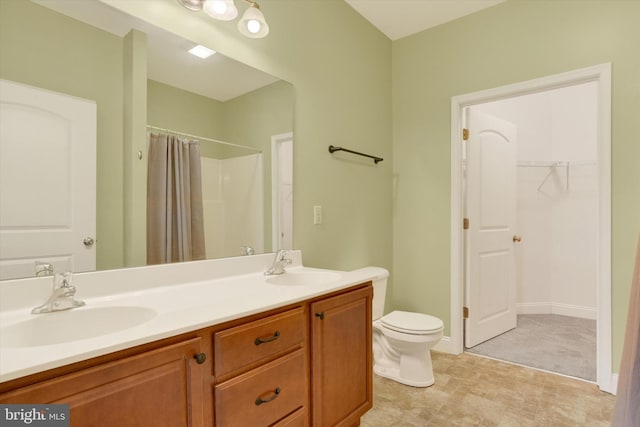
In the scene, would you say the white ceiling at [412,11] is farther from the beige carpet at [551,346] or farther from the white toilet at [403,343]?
the beige carpet at [551,346]

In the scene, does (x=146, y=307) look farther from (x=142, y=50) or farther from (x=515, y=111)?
(x=515, y=111)

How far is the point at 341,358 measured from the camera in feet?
5.13

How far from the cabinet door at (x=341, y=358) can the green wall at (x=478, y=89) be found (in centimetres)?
133

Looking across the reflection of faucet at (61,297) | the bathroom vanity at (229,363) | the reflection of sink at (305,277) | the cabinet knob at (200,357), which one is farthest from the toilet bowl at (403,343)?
the reflection of faucet at (61,297)

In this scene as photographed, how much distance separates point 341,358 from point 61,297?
1.14 meters

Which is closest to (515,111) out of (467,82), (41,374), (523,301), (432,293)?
(467,82)

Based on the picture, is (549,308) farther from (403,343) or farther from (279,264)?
(279,264)

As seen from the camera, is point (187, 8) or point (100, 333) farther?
point (187, 8)

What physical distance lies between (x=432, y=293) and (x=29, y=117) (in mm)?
2817

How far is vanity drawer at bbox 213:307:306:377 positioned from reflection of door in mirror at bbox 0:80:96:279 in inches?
24.9

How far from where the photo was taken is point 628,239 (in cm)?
210

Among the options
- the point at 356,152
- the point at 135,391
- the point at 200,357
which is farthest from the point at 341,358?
the point at 356,152

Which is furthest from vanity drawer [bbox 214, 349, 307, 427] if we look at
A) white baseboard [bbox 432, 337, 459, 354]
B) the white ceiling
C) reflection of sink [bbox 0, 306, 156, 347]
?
the white ceiling

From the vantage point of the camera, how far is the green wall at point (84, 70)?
110 centimetres
